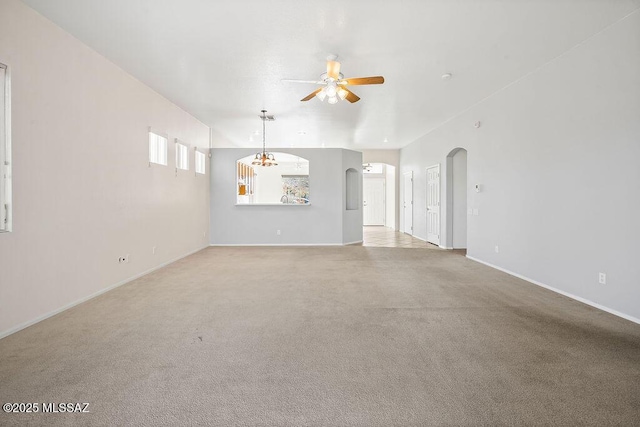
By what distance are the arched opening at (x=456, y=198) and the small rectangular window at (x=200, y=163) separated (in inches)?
223

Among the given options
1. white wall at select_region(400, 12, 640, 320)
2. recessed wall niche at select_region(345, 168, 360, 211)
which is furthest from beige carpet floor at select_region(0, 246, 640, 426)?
recessed wall niche at select_region(345, 168, 360, 211)

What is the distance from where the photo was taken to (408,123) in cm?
759

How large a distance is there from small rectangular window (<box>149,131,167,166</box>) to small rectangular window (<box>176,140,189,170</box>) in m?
0.51

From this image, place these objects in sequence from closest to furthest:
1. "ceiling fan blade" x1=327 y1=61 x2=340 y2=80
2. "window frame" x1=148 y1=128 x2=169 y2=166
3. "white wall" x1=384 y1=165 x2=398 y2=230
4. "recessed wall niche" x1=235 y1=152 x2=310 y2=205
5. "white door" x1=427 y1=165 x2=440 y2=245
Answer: "ceiling fan blade" x1=327 y1=61 x2=340 y2=80 < "window frame" x1=148 y1=128 x2=169 y2=166 < "white door" x1=427 y1=165 x2=440 y2=245 < "white wall" x1=384 y1=165 x2=398 y2=230 < "recessed wall niche" x1=235 y1=152 x2=310 y2=205

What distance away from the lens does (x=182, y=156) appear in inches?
259

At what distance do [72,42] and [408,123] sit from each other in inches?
244

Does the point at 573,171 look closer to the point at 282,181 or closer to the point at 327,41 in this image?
the point at 327,41

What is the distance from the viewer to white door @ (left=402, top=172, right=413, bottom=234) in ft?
33.8

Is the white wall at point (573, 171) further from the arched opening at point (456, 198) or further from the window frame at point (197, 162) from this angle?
the window frame at point (197, 162)

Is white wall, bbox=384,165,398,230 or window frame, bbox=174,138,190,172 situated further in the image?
white wall, bbox=384,165,398,230

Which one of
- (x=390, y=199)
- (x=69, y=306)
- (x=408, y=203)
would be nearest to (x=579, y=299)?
(x=69, y=306)

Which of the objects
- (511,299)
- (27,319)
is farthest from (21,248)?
(511,299)

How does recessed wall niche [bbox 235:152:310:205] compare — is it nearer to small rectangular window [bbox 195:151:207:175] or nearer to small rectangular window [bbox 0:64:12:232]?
small rectangular window [bbox 195:151:207:175]

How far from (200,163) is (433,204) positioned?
5792 millimetres
